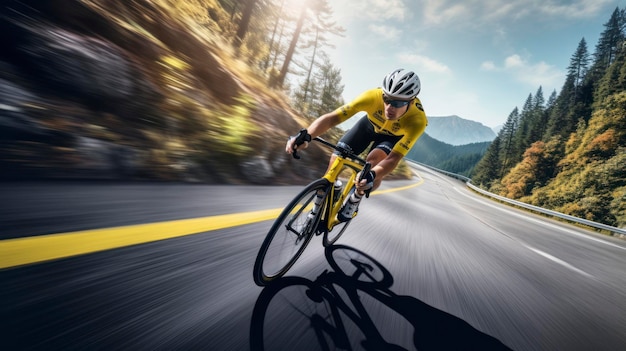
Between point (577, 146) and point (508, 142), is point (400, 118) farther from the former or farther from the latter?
point (508, 142)

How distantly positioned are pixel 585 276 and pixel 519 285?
5.91 ft

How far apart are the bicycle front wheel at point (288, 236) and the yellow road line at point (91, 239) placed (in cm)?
72

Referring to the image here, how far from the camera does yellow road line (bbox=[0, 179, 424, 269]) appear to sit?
4.70 ft

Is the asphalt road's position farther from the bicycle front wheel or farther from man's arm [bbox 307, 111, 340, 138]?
man's arm [bbox 307, 111, 340, 138]

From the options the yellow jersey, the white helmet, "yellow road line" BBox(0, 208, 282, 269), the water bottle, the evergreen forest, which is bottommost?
"yellow road line" BBox(0, 208, 282, 269)

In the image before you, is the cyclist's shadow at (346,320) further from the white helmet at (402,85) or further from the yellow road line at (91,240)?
the white helmet at (402,85)

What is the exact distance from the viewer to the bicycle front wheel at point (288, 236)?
6.12 ft

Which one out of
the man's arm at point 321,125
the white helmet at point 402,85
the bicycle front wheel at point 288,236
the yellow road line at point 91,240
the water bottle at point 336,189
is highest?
the white helmet at point 402,85

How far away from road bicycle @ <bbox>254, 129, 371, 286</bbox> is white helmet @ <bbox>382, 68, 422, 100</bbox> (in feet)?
2.73

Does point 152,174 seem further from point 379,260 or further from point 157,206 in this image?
point 379,260

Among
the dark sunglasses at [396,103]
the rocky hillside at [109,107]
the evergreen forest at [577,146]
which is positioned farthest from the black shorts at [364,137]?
the evergreen forest at [577,146]

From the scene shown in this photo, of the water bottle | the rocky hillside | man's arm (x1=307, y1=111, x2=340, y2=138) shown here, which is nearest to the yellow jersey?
man's arm (x1=307, y1=111, x2=340, y2=138)

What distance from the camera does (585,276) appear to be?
384 centimetres

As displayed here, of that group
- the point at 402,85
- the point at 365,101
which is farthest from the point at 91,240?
the point at 402,85
